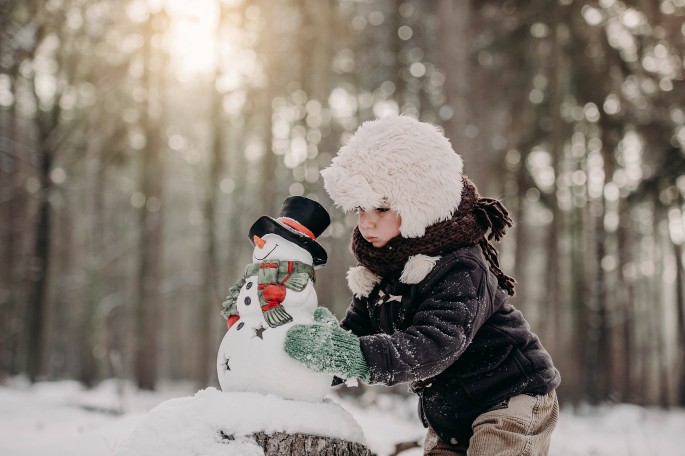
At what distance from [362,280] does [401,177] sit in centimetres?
52

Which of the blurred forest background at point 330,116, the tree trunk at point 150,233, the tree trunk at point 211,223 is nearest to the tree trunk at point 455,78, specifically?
the blurred forest background at point 330,116

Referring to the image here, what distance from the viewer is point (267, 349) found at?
81.8 inches

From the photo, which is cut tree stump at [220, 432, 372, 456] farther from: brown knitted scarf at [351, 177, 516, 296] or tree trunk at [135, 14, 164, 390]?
tree trunk at [135, 14, 164, 390]

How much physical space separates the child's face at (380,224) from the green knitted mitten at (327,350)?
1.47 ft

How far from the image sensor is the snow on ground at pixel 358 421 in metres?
3.54

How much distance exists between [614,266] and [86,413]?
1524 cm

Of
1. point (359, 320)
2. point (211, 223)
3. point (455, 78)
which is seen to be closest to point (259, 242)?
point (359, 320)

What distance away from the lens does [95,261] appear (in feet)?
41.0

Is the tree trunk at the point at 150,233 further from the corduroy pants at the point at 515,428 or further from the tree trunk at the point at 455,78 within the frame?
the corduroy pants at the point at 515,428

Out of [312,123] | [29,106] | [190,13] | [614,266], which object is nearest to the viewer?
[190,13]

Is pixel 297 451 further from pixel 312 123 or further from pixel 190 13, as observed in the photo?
pixel 312 123

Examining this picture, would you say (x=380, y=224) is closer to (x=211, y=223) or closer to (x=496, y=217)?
(x=496, y=217)

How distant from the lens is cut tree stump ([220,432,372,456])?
2020mm

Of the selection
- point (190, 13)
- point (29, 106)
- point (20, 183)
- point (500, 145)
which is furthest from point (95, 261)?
point (500, 145)
